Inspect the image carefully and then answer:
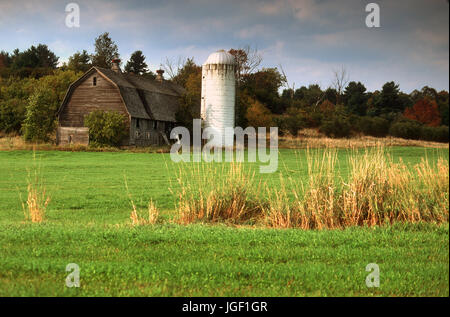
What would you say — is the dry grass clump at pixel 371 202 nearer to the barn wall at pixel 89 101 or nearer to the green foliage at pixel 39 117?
the green foliage at pixel 39 117

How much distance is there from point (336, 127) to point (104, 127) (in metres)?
22.0

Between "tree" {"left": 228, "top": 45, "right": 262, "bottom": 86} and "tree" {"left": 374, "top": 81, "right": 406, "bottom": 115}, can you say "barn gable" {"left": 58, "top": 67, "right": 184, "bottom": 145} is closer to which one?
"tree" {"left": 228, "top": 45, "right": 262, "bottom": 86}

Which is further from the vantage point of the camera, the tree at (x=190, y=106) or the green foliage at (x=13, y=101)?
the tree at (x=190, y=106)

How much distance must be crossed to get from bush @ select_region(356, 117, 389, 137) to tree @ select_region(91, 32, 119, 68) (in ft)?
121

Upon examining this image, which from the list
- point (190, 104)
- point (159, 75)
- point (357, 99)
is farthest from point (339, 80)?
point (159, 75)

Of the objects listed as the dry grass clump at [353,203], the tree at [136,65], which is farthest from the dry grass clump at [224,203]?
the tree at [136,65]

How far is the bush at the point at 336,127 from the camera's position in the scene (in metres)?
45.2

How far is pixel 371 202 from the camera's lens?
10531mm

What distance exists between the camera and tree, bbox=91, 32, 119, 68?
213ft

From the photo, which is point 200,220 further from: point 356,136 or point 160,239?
point 356,136

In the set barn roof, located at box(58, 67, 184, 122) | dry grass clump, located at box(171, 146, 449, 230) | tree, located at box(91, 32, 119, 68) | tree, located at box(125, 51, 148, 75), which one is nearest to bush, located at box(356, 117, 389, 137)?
barn roof, located at box(58, 67, 184, 122)

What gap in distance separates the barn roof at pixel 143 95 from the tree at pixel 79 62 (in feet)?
26.7

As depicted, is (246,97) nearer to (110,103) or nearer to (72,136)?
(110,103)
